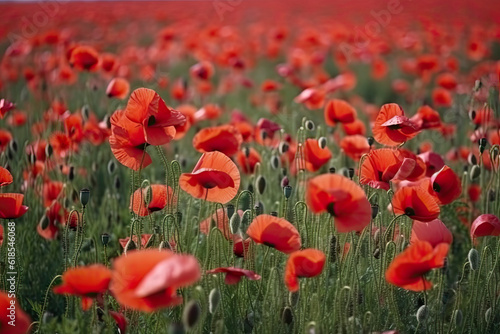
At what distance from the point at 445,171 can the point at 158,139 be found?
88cm

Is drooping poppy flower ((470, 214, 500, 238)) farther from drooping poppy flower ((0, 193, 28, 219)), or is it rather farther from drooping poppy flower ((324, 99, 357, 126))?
drooping poppy flower ((0, 193, 28, 219))

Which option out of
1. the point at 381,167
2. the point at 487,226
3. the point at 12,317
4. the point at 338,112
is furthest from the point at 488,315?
the point at 12,317

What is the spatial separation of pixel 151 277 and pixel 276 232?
503 mm

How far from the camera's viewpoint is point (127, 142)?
1840 millimetres

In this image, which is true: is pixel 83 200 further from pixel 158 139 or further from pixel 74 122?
pixel 74 122

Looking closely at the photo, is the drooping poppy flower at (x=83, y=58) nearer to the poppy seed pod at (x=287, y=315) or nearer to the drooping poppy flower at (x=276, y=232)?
the drooping poppy flower at (x=276, y=232)

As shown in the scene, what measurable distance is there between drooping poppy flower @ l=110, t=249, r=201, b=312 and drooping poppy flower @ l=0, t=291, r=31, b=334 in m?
0.18

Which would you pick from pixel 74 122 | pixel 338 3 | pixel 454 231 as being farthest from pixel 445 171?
pixel 338 3

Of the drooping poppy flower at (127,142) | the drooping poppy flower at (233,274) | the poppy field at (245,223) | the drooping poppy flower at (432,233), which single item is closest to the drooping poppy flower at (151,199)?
the poppy field at (245,223)

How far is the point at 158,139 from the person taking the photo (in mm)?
1779

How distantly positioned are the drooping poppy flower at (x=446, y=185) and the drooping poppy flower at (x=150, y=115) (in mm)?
805

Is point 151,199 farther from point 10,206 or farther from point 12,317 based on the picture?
point 12,317

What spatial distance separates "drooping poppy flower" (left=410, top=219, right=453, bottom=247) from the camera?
1.81 m

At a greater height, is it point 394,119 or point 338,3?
point 394,119
